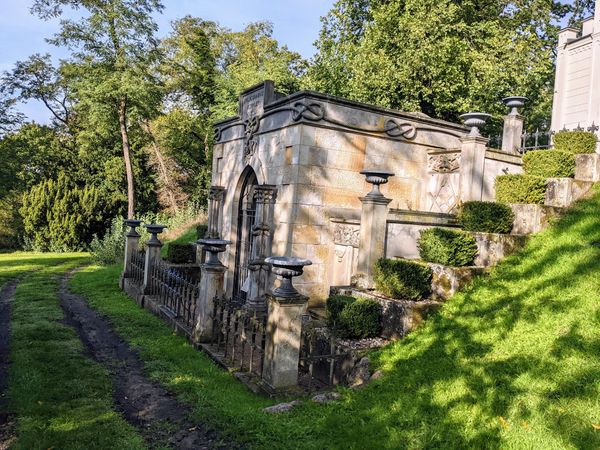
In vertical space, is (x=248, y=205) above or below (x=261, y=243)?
above

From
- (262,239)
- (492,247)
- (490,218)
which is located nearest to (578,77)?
(490,218)

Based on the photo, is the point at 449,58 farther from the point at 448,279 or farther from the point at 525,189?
the point at 448,279

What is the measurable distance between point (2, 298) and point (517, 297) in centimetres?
1265

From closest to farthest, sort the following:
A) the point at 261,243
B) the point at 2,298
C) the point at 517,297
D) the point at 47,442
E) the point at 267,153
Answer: the point at 47,442, the point at 517,297, the point at 261,243, the point at 267,153, the point at 2,298

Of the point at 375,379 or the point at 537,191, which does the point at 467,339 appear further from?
the point at 537,191

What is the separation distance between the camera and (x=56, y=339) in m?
8.02

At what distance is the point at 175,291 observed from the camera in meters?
9.75

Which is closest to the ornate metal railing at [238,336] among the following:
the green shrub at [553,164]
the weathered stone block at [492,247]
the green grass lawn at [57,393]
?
the green grass lawn at [57,393]

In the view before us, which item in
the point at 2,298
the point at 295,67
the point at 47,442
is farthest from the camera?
the point at 295,67

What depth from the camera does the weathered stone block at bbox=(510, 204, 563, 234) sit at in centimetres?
819

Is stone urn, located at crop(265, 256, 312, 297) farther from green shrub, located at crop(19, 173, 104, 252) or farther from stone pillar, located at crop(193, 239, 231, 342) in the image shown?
green shrub, located at crop(19, 173, 104, 252)

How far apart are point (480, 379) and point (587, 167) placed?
6.57m

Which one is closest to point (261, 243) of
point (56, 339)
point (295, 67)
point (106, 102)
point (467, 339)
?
point (56, 339)

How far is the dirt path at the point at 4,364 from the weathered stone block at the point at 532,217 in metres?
8.42
